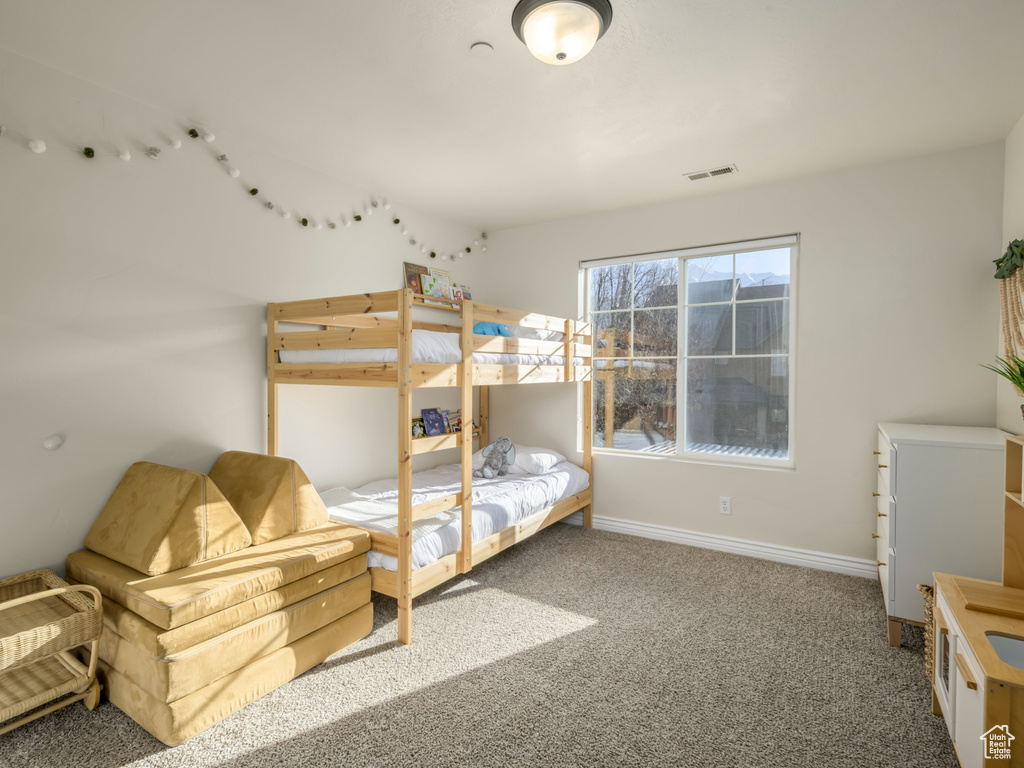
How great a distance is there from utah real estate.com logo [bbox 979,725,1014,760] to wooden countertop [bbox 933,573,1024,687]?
0.11 m

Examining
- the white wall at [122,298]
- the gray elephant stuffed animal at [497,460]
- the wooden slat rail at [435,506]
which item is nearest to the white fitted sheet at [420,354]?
the white wall at [122,298]

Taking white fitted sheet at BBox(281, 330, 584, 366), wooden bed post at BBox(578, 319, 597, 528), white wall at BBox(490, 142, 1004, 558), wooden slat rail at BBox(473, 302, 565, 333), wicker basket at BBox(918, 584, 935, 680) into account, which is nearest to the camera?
wicker basket at BBox(918, 584, 935, 680)

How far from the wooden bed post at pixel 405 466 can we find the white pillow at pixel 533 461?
1.47 m

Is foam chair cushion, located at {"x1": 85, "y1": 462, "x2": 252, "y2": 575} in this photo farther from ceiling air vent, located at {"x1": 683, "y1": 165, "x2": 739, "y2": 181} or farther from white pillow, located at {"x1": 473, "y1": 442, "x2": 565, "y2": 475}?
ceiling air vent, located at {"x1": 683, "y1": 165, "x2": 739, "y2": 181}

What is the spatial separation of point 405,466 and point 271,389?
3.32ft

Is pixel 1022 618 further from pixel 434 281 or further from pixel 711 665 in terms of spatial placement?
pixel 434 281

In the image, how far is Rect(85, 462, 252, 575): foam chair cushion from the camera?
6.48 ft

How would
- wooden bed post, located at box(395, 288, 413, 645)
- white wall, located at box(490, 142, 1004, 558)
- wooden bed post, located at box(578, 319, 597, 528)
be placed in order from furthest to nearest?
wooden bed post, located at box(578, 319, 597, 528) → white wall, located at box(490, 142, 1004, 558) → wooden bed post, located at box(395, 288, 413, 645)

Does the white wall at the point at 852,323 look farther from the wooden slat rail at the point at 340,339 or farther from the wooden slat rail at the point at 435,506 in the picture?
the wooden slat rail at the point at 340,339

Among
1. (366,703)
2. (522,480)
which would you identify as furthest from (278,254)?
(366,703)

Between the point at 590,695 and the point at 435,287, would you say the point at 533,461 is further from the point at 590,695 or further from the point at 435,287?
the point at 590,695

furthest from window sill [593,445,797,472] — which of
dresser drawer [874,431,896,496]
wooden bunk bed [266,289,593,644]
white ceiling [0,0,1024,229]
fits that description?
white ceiling [0,0,1024,229]

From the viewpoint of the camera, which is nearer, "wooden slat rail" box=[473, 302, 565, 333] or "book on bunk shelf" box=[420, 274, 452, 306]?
"wooden slat rail" box=[473, 302, 565, 333]

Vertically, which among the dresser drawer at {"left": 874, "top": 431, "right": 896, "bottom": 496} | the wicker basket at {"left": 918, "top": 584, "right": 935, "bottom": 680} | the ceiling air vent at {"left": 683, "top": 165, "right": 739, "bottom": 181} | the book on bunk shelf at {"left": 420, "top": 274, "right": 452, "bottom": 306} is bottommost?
the wicker basket at {"left": 918, "top": 584, "right": 935, "bottom": 680}
